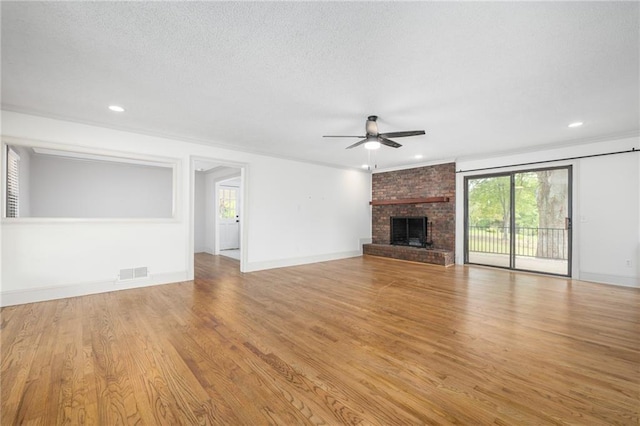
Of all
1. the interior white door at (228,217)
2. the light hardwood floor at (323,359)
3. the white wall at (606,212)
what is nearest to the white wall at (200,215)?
the interior white door at (228,217)

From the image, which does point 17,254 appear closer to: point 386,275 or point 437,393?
point 437,393

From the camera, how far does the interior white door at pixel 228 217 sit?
8.20 m

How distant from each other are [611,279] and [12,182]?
9.49 metres

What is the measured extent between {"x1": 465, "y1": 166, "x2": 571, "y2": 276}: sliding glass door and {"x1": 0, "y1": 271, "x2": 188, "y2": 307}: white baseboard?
633 cm

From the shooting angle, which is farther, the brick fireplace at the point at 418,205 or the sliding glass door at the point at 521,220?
the brick fireplace at the point at 418,205

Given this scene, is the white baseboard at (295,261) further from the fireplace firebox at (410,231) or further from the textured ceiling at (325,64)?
the textured ceiling at (325,64)

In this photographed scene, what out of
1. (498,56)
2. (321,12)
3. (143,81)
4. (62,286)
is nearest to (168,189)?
(62,286)

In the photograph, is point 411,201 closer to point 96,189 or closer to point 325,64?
point 325,64

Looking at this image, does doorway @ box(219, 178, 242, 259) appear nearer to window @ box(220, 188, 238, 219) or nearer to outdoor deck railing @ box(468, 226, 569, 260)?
window @ box(220, 188, 238, 219)

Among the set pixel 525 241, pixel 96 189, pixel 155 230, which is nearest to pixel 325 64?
pixel 155 230

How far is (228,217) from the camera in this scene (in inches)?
331

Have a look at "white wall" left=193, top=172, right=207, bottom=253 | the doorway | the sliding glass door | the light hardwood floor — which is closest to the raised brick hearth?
the sliding glass door

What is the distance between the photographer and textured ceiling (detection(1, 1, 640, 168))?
1788mm

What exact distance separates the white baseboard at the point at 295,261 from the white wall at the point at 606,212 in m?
4.67
